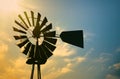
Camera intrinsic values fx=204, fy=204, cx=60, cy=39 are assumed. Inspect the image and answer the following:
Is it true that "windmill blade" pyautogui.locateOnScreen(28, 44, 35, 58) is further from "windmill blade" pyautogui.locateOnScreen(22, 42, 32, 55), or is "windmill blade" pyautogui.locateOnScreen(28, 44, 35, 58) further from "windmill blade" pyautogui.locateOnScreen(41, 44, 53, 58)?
"windmill blade" pyautogui.locateOnScreen(41, 44, 53, 58)

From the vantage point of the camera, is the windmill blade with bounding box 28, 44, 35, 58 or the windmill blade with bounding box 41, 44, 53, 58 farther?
the windmill blade with bounding box 41, 44, 53, 58

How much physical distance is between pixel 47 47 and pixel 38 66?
130 cm

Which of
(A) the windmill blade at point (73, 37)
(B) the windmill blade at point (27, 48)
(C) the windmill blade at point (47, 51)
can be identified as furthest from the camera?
(B) the windmill blade at point (27, 48)

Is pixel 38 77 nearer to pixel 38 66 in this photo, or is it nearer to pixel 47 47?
pixel 38 66

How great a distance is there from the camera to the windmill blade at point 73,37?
1185cm

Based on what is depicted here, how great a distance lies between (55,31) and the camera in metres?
12.0

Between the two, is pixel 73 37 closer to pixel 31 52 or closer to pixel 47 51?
pixel 47 51

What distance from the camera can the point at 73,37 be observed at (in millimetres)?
12062

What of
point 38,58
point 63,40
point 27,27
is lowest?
point 38,58

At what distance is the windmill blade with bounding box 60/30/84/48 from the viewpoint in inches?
467

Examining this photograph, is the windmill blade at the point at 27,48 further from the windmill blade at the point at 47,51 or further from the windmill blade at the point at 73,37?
the windmill blade at the point at 73,37

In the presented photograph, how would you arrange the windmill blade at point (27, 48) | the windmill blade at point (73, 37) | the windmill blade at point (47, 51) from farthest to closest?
1. the windmill blade at point (27, 48)
2. the windmill blade at point (47, 51)
3. the windmill blade at point (73, 37)

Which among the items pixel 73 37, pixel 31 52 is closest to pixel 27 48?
pixel 31 52

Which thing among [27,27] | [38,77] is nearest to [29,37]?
[27,27]
